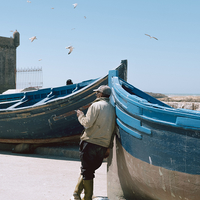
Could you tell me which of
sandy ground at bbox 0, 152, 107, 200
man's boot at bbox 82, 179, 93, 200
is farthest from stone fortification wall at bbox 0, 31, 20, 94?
man's boot at bbox 82, 179, 93, 200

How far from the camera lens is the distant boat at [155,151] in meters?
2.27

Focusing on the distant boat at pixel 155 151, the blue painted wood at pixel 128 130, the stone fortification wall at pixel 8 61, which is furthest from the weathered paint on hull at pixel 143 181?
the stone fortification wall at pixel 8 61

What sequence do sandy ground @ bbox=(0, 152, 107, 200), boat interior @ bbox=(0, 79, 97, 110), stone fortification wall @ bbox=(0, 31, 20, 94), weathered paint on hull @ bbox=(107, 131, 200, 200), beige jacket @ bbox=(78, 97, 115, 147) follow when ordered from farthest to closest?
1. stone fortification wall @ bbox=(0, 31, 20, 94)
2. boat interior @ bbox=(0, 79, 97, 110)
3. sandy ground @ bbox=(0, 152, 107, 200)
4. beige jacket @ bbox=(78, 97, 115, 147)
5. weathered paint on hull @ bbox=(107, 131, 200, 200)

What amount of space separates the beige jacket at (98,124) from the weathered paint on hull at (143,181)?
10.7 inches

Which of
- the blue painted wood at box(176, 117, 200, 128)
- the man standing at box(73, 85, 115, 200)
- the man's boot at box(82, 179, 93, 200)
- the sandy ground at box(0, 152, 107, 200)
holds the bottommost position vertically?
the sandy ground at box(0, 152, 107, 200)

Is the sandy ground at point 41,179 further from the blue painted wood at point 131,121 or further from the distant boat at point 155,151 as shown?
the blue painted wood at point 131,121

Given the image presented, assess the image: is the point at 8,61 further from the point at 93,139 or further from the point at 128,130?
the point at 128,130

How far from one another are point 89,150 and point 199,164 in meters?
1.32

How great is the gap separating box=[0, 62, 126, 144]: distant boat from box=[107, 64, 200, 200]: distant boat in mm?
3561

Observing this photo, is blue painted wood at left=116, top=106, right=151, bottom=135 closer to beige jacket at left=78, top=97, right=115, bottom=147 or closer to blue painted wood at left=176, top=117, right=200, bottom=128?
beige jacket at left=78, top=97, right=115, bottom=147

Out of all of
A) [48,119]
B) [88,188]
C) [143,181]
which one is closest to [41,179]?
[88,188]

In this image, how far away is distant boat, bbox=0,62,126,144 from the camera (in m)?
6.79

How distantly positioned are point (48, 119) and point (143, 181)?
15.5ft

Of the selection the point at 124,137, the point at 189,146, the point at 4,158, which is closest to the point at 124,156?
the point at 124,137
